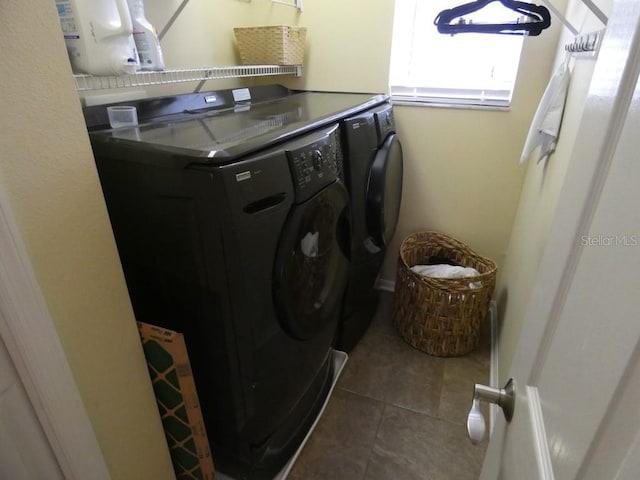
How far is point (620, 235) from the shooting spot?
0.36 metres

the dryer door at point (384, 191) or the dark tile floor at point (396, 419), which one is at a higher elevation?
the dryer door at point (384, 191)

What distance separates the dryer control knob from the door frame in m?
0.66

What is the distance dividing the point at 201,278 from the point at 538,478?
730 mm

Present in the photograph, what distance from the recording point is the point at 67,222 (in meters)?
0.70

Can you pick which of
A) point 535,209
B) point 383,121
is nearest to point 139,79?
point 383,121

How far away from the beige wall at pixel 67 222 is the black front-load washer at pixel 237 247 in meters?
0.14

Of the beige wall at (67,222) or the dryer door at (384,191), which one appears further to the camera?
the dryer door at (384,191)

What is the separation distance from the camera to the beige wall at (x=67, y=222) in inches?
23.2

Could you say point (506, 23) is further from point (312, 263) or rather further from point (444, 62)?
point (312, 263)

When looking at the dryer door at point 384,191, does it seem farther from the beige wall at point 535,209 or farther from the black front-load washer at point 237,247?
the beige wall at point 535,209

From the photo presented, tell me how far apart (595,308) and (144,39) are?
1.27 m

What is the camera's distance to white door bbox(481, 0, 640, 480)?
13.0 inches

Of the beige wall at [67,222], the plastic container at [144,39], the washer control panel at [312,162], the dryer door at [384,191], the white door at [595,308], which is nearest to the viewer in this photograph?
the white door at [595,308]

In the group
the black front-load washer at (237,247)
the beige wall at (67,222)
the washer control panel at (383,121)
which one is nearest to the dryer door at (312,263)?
the black front-load washer at (237,247)
